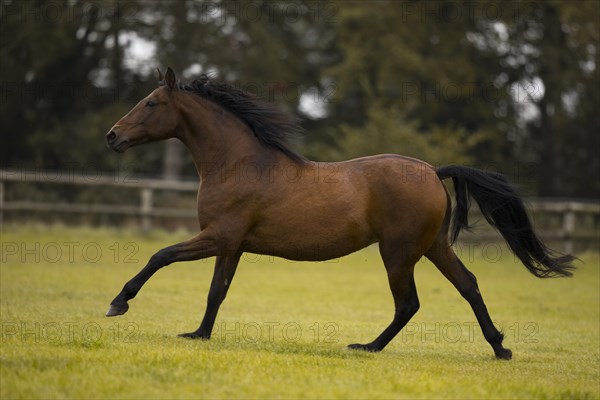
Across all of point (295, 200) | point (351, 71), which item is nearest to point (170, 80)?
point (295, 200)

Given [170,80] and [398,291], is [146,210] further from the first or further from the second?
[398,291]

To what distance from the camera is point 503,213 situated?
8.40 meters

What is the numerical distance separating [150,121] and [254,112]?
1.04m

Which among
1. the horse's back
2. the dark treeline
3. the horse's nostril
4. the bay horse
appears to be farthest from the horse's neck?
the dark treeline

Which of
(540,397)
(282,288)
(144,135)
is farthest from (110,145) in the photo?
(282,288)

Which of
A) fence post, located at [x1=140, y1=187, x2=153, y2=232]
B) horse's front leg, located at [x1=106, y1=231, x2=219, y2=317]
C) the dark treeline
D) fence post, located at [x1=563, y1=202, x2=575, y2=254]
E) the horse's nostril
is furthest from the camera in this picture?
the dark treeline

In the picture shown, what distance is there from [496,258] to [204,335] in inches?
553

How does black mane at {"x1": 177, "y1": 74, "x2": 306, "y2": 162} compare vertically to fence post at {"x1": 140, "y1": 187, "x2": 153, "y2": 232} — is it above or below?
above

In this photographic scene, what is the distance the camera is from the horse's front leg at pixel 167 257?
721 centimetres

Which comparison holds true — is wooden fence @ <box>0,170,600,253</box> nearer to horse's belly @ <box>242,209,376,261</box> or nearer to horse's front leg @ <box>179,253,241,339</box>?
horse's front leg @ <box>179,253,241,339</box>

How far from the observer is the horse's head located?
7.97 metres

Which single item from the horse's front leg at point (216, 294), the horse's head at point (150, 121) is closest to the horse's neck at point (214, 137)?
the horse's head at point (150, 121)

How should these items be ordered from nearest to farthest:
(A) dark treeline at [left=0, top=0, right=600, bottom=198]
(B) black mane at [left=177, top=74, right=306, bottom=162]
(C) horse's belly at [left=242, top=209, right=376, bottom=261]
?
1. (C) horse's belly at [left=242, top=209, right=376, bottom=261]
2. (B) black mane at [left=177, top=74, right=306, bottom=162]
3. (A) dark treeline at [left=0, top=0, right=600, bottom=198]

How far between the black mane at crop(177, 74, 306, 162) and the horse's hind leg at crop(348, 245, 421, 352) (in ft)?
4.87
